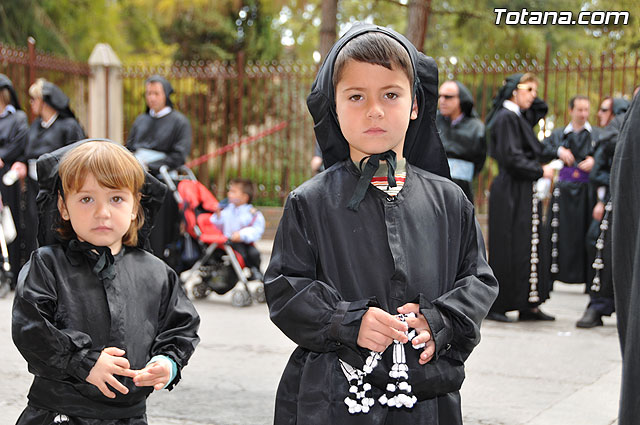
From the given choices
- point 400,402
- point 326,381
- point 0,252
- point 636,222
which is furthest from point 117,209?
point 0,252

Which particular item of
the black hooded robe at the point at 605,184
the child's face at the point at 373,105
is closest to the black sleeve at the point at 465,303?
the child's face at the point at 373,105

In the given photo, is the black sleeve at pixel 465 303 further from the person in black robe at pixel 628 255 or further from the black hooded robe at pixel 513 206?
Answer: the black hooded robe at pixel 513 206

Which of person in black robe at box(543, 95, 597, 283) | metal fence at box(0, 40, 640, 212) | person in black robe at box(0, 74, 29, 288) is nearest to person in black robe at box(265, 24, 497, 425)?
person in black robe at box(0, 74, 29, 288)

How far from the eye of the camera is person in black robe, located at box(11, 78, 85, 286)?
28.7ft

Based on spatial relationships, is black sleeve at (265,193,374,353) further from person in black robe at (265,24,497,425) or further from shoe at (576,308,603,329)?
shoe at (576,308,603,329)

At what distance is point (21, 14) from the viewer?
19.7 m

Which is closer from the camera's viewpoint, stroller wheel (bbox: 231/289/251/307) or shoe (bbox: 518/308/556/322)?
shoe (bbox: 518/308/556/322)

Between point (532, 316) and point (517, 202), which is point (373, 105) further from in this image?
point (532, 316)

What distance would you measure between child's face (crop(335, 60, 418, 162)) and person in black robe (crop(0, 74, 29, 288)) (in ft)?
22.8

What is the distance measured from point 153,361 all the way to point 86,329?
231 millimetres

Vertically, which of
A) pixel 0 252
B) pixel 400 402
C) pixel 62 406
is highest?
pixel 400 402

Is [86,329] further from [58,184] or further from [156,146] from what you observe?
[156,146]

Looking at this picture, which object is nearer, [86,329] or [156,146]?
[86,329]

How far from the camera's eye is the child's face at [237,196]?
8.78 metres
